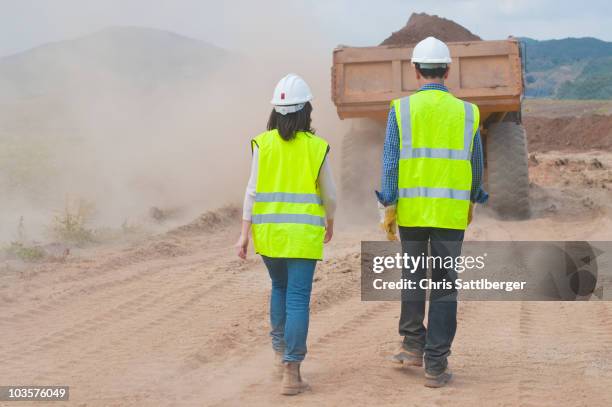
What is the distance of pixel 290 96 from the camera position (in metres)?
5.29

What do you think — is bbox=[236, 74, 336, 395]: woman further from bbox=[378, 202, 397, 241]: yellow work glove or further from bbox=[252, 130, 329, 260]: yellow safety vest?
bbox=[378, 202, 397, 241]: yellow work glove

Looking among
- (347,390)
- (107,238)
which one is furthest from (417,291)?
(107,238)

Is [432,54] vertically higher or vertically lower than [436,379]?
higher

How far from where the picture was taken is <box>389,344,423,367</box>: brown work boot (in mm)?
5586

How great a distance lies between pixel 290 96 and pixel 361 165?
7369 mm

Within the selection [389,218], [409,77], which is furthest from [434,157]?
[409,77]

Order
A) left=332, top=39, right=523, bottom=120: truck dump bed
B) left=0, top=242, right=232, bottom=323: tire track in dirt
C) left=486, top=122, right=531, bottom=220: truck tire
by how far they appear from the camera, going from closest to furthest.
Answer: left=0, top=242, right=232, bottom=323: tire track in dirt
left=332, top=39, right=523, bottom=120: truck dump bed
left=486, top=122, right=531, bottom=220: truck tire

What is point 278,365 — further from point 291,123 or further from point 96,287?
point 96,287

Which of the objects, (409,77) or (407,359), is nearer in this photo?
(407,359)

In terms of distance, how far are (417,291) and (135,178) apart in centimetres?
1093

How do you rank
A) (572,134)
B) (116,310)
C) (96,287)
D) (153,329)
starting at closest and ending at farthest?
(153,329) → (116,310) → (96,287) → (572,134)

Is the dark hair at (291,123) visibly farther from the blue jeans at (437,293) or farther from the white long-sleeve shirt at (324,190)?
the blue jeans at (437,293)

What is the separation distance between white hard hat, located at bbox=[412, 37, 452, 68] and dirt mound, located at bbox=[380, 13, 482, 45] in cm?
893

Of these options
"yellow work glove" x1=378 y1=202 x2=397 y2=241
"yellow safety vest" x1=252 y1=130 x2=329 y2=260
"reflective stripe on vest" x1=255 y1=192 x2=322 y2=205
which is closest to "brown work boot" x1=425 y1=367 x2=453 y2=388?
"yellow work glove" x1=378 y1=202 x2=397 y2=241
